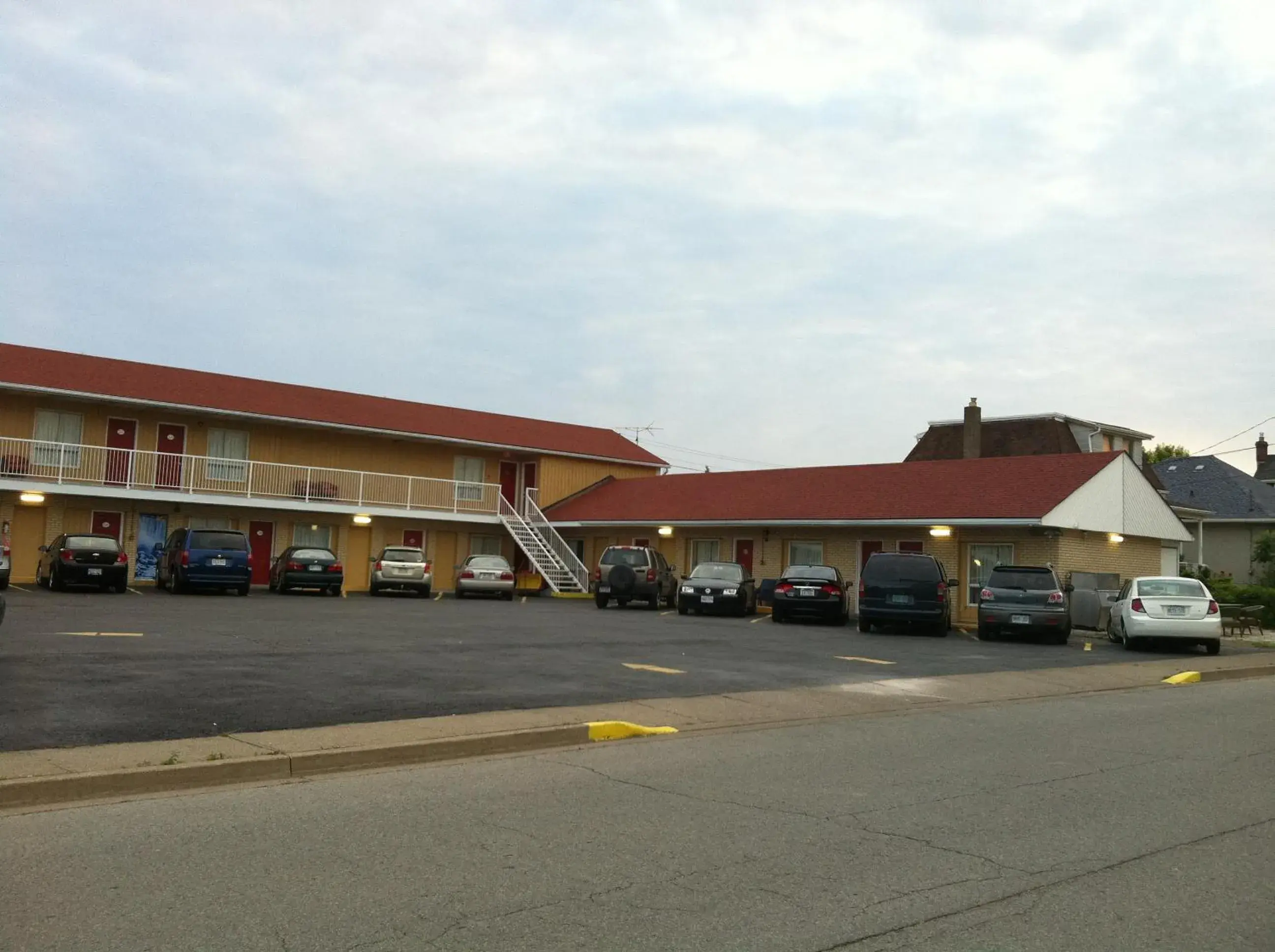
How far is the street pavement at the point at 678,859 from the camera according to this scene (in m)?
4.82

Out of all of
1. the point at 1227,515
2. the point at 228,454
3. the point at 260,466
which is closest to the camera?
the point at 260,466

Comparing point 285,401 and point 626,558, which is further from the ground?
point 285,401

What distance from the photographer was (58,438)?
34.1 m

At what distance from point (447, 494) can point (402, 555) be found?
6736mm

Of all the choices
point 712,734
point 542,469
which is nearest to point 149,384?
point 542,469

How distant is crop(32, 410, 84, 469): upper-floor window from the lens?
3294 cm

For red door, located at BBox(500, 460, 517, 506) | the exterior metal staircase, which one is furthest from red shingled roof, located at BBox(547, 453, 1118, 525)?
red door, located at BBox(500, 460, 517, 506)

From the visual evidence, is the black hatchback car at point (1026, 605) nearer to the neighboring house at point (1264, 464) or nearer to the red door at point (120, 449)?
the red door at point (120, 449)

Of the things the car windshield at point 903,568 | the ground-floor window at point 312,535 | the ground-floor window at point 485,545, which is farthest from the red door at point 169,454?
the car windshield at point 903,568

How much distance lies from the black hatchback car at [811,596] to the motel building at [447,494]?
12.3ft

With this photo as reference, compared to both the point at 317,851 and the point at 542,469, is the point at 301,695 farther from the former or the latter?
the point at 542,469

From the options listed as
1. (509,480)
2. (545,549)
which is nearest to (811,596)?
(545,549)

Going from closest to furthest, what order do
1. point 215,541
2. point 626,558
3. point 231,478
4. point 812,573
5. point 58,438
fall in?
1. point 812,573
2. point 215,541
3. point 626,558
4. point 58,438
5. point 231,478

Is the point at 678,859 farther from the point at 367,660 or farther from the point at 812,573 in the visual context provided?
the point at 812,573
